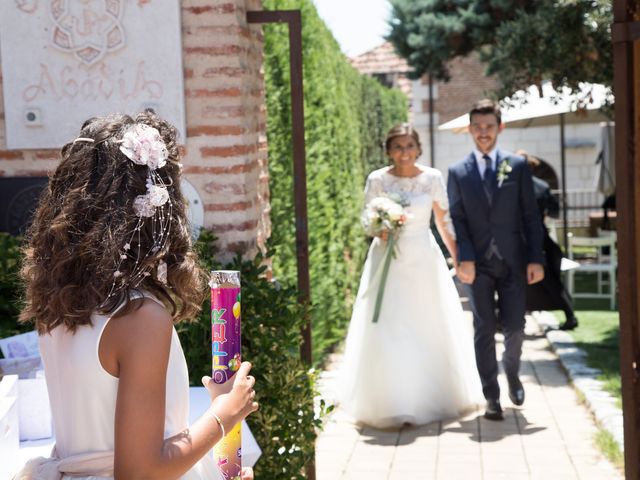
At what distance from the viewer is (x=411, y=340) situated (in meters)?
7.51

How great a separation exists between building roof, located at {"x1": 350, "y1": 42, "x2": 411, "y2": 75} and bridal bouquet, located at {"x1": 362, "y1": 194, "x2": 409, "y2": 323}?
898 inches

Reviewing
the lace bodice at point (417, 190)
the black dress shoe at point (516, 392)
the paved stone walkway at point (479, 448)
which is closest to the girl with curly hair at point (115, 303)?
the paved stone walkway at point (479, 448)

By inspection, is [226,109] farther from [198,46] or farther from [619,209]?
[619,209]

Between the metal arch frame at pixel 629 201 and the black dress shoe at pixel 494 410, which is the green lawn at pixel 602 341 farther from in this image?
the metal arch frame at pixel 629 201

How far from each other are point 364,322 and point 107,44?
10.1ft

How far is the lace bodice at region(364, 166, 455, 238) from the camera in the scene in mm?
7816

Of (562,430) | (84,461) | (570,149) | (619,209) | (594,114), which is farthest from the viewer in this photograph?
(570,149)

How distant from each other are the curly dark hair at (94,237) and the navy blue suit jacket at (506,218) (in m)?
4.87

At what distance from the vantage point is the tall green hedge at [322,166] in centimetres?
802

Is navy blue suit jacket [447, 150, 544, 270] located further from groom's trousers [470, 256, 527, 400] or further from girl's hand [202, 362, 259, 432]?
girl's hand [202, 362, 259, 432]

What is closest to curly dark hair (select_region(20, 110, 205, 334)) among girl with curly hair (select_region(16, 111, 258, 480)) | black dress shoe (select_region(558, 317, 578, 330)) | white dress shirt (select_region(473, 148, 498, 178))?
girl with curly hair (select_region(16, 111, 258, 480))

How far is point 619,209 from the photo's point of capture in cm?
389

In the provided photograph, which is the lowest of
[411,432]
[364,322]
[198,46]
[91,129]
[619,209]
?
[411,432]

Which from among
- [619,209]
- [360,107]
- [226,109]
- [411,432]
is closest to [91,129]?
[619,209]
